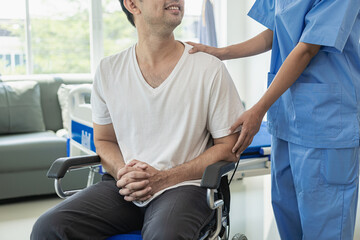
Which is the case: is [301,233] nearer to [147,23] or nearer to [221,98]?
[221,98]

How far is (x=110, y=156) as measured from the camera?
1774 mm

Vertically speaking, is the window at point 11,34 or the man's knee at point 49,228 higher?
the window at point 11,34

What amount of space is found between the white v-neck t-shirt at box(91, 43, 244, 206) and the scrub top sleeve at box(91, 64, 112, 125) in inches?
2.5

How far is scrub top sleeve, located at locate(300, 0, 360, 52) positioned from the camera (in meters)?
1.54

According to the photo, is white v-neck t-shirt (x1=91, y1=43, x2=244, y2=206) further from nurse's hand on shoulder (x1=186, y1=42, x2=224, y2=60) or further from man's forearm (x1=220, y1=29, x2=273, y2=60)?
man's forearm (x1=220, y1=29, x2=273, y2=60)

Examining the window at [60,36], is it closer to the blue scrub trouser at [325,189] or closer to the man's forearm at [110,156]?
the man's forearm at [110,156]

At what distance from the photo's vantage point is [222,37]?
16.9 ft

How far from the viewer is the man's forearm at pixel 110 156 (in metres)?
1.75

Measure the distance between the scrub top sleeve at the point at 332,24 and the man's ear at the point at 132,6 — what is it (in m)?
0.61

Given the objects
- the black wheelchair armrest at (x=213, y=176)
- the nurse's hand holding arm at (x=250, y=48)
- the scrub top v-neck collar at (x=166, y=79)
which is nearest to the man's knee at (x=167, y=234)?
the black wheelchair armrest at (x=213, y=176)

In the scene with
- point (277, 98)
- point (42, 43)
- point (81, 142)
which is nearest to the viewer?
point (277, 98)

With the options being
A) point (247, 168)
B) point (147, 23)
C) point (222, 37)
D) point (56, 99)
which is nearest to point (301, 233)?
point (247, 168)

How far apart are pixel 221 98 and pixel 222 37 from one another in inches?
140

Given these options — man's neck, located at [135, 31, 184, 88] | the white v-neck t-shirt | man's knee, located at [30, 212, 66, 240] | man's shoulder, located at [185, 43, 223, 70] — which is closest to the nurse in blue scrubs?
the white v-neck t-shirt
